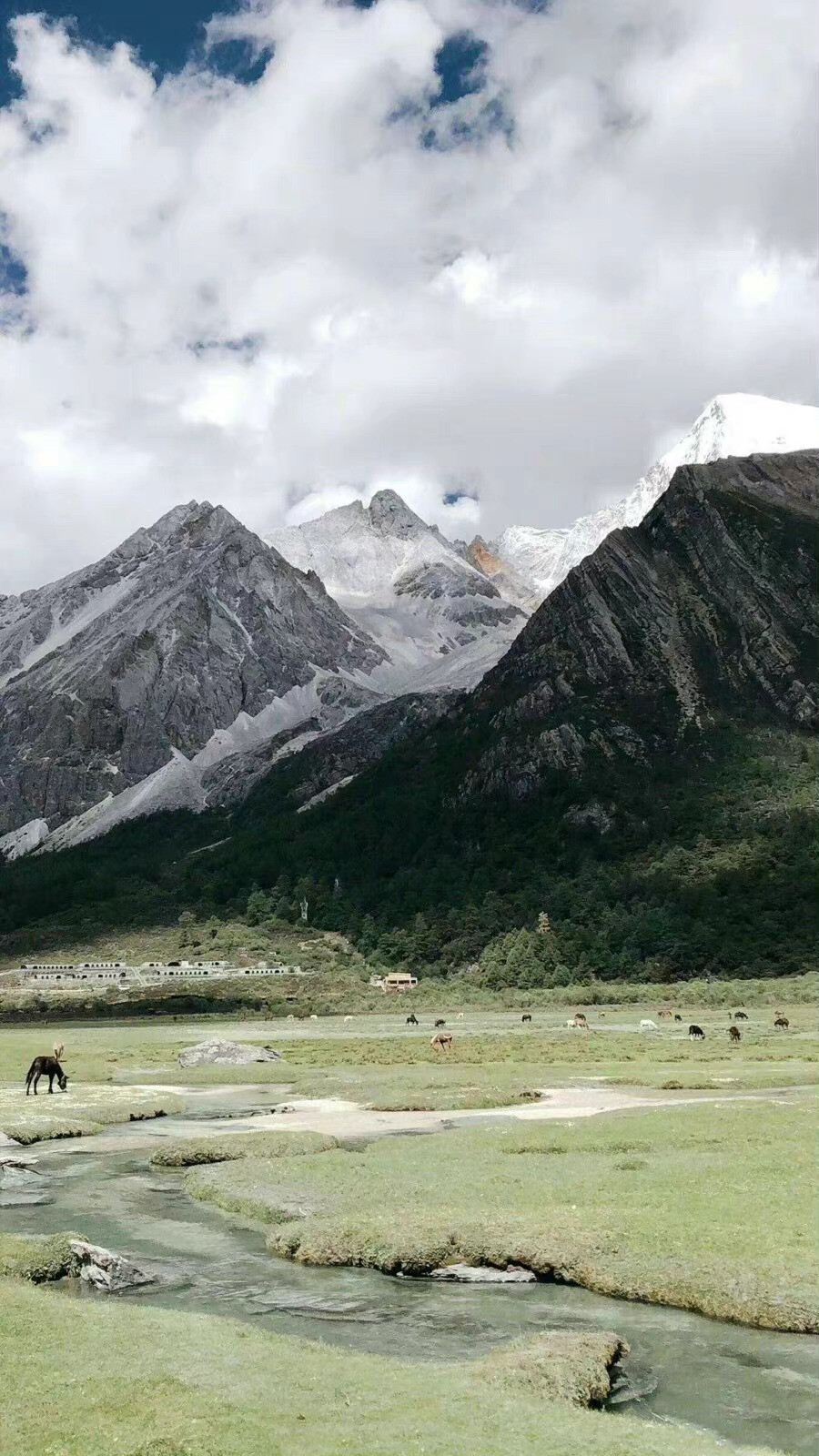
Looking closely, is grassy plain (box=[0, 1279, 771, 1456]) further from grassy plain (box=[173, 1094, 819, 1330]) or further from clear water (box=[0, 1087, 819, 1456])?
grassy plain (box=[173, 1094, 819, 1330])

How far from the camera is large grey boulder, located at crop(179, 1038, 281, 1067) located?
2938 inches

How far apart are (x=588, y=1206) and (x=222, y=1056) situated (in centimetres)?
5219

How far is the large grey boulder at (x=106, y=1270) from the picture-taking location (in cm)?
2264

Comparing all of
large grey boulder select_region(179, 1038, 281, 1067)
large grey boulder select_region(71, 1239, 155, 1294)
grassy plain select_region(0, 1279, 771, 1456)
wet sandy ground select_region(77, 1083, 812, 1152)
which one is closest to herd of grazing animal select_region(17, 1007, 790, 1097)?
wet sandy ground select_region(77, 1083, 812, 1152)

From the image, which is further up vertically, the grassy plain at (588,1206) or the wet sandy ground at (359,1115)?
the grassy plain at (588,1206)

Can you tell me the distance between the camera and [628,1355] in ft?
61.3

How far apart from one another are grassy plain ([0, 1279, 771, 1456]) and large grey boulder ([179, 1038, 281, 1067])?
56899 mm

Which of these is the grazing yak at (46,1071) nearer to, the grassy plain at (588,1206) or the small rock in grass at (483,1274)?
the grassy plain at (588,1206)

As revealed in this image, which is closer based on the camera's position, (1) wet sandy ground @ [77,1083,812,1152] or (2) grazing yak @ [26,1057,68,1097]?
(1) wet sandy ground @ [77,1083,812,1152]

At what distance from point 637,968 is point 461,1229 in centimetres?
13477

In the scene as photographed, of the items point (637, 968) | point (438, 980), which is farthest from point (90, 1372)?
point (438, 980)

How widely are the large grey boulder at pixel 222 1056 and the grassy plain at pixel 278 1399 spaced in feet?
187

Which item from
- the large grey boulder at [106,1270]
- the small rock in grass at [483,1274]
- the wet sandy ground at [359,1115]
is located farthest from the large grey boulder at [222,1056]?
the small rock in grass at [483,1274]

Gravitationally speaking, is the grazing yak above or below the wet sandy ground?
above
